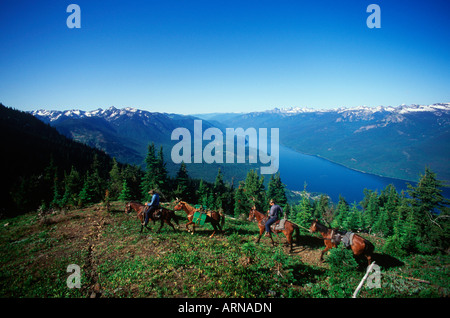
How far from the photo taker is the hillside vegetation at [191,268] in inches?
324

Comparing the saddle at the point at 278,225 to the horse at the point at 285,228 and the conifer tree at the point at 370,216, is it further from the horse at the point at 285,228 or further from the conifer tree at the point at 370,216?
the conifer tree at the point at 370,216

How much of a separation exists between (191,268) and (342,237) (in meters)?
9.38

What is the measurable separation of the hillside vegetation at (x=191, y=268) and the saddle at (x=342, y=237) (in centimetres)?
136

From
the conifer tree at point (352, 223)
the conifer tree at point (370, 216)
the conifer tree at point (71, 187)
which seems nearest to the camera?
the conifer tree at point (352, 223)

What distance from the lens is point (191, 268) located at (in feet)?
32.5

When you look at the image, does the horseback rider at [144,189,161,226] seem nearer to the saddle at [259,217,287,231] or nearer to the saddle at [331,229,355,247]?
the saddle at [259,217,287,231]

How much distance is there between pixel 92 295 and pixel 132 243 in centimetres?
529

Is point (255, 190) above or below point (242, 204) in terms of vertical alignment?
above

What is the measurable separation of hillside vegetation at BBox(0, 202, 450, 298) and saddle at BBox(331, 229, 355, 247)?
1.36m

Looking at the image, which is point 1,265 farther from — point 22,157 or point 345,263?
point 22,157

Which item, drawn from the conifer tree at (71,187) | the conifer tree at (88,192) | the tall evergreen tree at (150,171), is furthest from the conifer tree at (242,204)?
the conifer tree at (71,187)

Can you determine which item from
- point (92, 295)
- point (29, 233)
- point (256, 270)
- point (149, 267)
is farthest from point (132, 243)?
point (29, 233)

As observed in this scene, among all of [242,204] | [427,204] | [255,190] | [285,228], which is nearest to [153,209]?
[285,228]

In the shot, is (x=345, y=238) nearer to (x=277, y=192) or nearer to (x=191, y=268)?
(x=191, y=268)
